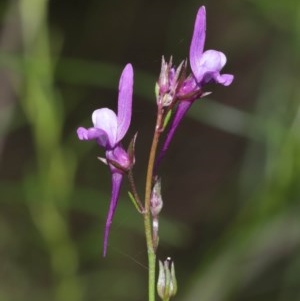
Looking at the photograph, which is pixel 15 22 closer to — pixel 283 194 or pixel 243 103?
pixel 283 194

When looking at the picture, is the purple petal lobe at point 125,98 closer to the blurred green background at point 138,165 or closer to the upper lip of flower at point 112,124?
the upper lip of flower at point 112,124

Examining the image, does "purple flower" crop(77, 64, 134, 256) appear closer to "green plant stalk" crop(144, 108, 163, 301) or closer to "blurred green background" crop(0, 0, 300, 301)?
"green plant stalk" crop(144, 108, 163, 301)

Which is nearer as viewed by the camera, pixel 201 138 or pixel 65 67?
pixel 65 67

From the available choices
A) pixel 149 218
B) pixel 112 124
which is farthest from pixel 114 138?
pixel 149 218

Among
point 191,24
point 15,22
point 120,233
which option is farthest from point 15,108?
point 120,233

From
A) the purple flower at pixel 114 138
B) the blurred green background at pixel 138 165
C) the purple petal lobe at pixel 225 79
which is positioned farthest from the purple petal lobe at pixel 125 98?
the blurred green background at pixel 138 165

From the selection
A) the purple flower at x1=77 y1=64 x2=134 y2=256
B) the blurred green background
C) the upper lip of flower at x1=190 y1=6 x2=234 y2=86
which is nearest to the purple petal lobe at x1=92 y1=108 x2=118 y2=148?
the purple flower at x1=77 y1=64 x2=134 y2=256
